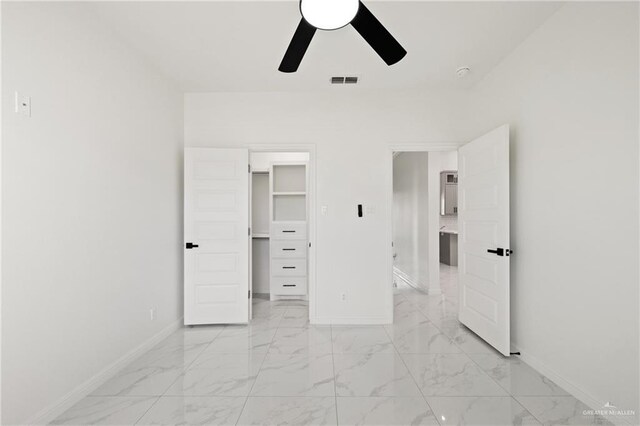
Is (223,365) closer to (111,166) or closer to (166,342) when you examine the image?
(166,342)

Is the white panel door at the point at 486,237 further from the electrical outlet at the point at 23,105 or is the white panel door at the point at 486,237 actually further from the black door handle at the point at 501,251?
the electrical outlet at the point at 23,105

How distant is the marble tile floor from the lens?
6.06 feet

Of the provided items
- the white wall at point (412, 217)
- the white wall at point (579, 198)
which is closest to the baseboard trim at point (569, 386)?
the white wall at point (579, 198)

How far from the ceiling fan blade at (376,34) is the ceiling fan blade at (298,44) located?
23cm

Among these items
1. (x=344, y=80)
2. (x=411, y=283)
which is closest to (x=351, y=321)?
(x=411, y=283)

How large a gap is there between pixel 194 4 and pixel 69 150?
→ 4.18ft

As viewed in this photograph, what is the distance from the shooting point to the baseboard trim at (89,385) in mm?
1778

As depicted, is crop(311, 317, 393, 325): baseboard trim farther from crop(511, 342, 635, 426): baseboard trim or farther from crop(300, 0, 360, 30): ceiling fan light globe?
crop(300, 0, 360, 30): ceiling fan light globe

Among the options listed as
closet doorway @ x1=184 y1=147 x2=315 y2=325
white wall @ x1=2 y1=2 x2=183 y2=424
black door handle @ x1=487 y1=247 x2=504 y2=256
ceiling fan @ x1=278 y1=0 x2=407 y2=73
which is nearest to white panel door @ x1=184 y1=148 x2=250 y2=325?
closet doorway @ x1=184 y1=147 x2=315 y2=325

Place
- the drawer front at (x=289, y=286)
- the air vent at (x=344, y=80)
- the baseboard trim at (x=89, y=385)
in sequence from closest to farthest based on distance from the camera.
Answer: the baseboard trim at (x=89, y=385), the air vent at (x=344, y=80), the drawer front at (x=289, y=286)

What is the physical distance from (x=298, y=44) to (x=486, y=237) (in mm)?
2331

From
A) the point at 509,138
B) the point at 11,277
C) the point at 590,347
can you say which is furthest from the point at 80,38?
the point at 590,347

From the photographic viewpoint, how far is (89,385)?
2113 millimetres

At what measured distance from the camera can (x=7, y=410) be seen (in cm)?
158
